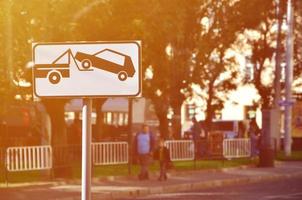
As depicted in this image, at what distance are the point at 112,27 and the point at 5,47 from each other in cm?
505

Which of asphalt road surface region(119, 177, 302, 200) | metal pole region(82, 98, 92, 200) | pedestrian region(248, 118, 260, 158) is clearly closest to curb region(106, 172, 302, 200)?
asphalt road surface region(119, 177, 302, 200)

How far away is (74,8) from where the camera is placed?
2731 centimetres

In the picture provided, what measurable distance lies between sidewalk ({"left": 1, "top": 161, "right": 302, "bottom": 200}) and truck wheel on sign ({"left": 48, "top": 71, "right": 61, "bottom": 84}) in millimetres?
15900

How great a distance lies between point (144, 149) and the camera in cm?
2945

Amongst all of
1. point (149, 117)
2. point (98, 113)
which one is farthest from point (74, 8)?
point (149, 117)

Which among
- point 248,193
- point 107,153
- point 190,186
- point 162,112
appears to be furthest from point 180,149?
point 248,193

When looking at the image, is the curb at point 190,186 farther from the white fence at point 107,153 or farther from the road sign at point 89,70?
the road sign at point 89,70

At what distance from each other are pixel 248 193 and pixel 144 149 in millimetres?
5592

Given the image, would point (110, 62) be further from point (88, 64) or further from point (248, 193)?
point (248, 193)

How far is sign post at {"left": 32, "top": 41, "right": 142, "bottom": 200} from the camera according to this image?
6.55 metres

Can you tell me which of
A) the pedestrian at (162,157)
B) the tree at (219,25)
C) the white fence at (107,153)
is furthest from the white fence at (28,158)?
the tree at (219,25)

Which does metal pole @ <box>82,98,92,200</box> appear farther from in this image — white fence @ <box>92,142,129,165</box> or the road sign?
white fence @ <box>92,142,129,165</box>

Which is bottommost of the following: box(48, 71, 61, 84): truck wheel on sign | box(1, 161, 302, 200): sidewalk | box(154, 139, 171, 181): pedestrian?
box(1, 161, 302, 200): sidewalk

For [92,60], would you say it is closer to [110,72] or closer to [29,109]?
[110,72]
